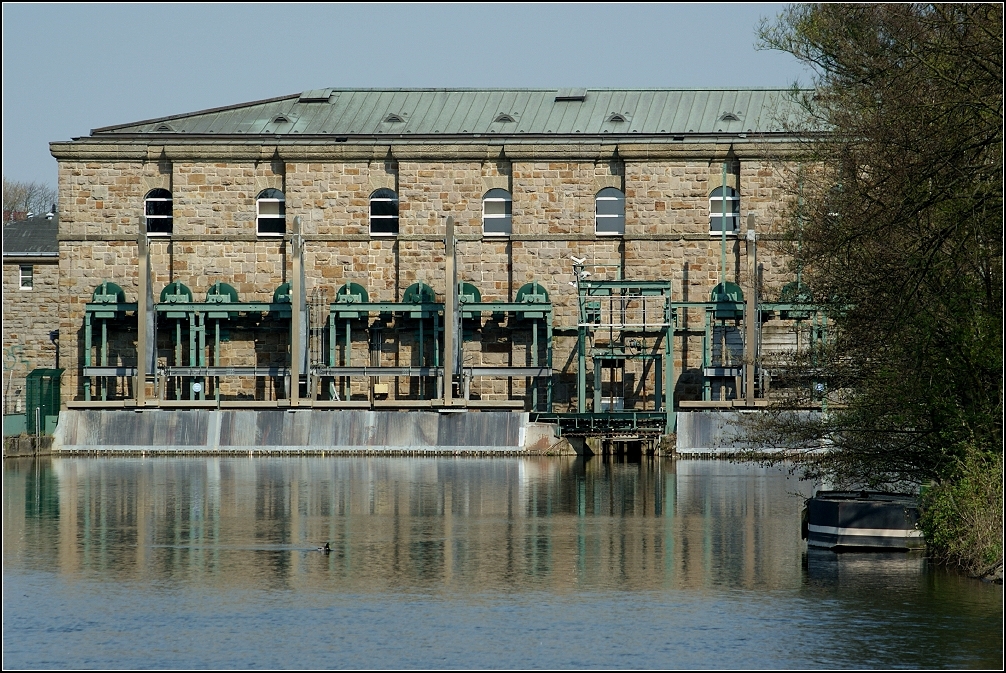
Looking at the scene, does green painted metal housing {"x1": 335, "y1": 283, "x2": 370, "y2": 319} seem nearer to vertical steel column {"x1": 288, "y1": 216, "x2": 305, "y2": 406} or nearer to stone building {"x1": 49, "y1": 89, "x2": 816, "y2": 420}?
stone building {"x1": 49, "y1": 89, "x2": 816, "y2": 420}

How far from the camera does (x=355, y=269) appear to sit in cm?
5525

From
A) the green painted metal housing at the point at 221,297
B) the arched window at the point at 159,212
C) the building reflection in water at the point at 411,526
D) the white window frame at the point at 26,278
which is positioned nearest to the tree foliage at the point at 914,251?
the building reflection in water at the point at 411,526

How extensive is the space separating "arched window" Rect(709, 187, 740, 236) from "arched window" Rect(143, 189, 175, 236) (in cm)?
1839

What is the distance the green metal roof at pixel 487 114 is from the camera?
56.8 meters

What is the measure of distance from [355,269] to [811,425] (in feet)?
99.9

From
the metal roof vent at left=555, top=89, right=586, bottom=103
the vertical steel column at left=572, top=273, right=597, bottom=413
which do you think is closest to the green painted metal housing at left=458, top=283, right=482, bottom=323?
the vertical steel column at left=572, top=273, right=597, bottom=413

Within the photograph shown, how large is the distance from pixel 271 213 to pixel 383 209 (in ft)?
12.5

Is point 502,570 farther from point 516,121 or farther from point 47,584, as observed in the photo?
point 516,121

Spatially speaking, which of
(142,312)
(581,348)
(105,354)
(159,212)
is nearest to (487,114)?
(581,348)

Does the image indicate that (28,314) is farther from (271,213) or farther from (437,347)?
(437,347)

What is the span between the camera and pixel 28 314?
6009 centimetres

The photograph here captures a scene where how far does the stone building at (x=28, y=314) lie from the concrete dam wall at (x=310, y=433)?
9.69 meters

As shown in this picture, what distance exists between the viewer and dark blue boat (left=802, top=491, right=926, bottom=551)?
23.9 m

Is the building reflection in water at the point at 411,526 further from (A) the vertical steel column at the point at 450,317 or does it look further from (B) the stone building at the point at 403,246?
(B) the stone building at the point at 403,246
